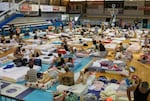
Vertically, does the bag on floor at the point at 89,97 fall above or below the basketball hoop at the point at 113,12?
below

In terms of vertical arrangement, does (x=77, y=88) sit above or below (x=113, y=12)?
below

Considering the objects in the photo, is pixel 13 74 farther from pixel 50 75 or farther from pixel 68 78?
pixel 68 78

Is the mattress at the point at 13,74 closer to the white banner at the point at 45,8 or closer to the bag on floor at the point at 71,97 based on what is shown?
the bag on floor at the point at 71,97

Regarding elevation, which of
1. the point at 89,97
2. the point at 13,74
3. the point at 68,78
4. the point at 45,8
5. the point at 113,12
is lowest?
the point at 89,97

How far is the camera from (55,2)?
3547 centimetres

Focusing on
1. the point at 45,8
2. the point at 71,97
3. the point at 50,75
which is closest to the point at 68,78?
the point at 50,75

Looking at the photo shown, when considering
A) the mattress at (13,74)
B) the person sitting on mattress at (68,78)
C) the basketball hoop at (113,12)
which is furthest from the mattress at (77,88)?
the basketball hoop at (113,12)

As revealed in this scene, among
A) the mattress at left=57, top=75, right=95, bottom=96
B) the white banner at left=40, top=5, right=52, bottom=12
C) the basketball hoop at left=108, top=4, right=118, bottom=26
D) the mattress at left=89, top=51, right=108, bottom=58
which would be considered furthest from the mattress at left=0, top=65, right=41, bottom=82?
the basketball hoop at left=108, top=4, right=118, bottom=26

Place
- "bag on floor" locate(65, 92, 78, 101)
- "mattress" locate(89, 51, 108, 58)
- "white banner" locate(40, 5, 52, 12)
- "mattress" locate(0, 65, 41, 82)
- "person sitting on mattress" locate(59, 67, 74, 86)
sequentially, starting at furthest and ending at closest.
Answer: "white banner" locate(40, 5, 52, 12) → "mattress" locate(89, 51, 108, 58) → "mattress" locate(0, 65, 41, 82) → "person sitting on mattress" locate(59, 67, 74, 86) → "bag on floor" locate(65, 92, 78, 101)

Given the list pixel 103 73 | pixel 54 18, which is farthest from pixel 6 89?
pixel 54 18

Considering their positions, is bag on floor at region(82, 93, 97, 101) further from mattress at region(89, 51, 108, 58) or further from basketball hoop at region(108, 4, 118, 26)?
basketball hoop at region(108, 4, 118, 26)

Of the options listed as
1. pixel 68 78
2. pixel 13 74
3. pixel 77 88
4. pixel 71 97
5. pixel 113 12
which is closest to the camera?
pixel 71 97

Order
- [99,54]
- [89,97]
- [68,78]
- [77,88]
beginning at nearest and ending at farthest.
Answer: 1. [89,97]
2. [77,88]
3. [68,78]
4. [99,54]

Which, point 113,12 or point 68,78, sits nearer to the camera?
point 68,78
